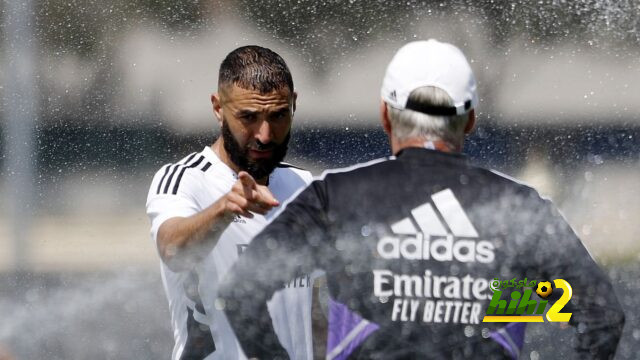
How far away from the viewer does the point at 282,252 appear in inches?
75.5

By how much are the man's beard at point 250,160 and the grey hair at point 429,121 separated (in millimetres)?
845

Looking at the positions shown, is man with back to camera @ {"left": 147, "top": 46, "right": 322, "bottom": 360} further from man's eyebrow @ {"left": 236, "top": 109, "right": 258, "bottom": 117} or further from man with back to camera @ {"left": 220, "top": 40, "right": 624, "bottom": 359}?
man with back to camera @ {"left": 220, "top": 40, "right": 624, "bottom": 359}

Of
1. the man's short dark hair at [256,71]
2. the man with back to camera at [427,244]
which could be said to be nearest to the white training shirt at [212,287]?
the man's short dark hair at [256,71]

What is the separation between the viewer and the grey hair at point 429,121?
1910 mm

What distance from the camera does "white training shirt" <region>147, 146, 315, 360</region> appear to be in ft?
8.62

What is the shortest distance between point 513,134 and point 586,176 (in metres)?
0.49

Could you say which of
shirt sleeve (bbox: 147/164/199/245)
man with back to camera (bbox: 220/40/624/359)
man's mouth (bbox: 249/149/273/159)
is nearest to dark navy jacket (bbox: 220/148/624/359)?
man with back to camera (bbox: 220/40/624/359)

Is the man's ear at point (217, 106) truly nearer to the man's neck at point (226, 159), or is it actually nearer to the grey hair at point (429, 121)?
the man's neck at point (226, 159)

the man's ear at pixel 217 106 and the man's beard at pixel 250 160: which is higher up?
the man's ear at pixel 217 106

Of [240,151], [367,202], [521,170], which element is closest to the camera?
[367,202]

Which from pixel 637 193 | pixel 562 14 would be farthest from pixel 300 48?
pixel 637 193

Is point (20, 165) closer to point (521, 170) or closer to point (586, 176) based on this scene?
point (521, 170)

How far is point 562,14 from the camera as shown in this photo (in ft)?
19.8

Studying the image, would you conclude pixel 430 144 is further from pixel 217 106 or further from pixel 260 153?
pixel 217 106
